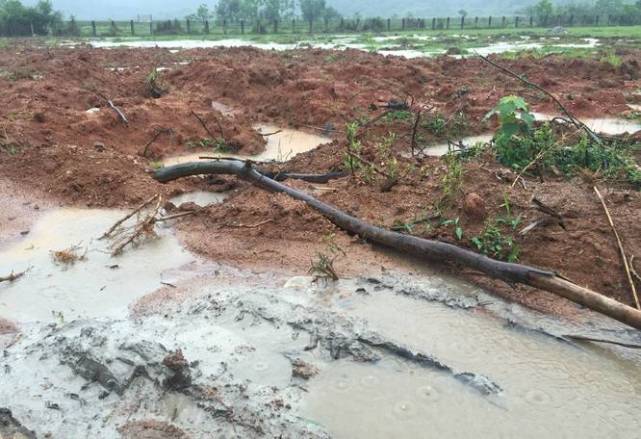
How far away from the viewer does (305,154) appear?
8.41 meters

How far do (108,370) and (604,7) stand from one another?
69.5 metres

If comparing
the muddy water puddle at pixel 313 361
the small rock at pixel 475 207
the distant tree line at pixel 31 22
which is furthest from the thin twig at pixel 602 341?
the distant tree line at pixel 31 22

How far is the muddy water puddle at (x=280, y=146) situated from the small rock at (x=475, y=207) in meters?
4.15

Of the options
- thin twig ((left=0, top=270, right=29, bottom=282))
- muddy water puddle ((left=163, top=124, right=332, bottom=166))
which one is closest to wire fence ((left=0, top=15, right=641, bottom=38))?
muddy water puddle ((left=163, top=124, right=332, bottom=166))

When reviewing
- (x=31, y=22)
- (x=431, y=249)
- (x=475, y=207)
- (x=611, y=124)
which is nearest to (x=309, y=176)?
(x=475, y=207)

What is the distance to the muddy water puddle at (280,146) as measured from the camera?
9.65m

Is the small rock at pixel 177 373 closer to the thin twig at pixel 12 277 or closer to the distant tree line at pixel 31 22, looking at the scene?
the thin twig at pixel 12 277

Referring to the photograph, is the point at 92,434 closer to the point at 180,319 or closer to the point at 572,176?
the point at 180,319

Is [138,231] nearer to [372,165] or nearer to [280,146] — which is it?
[372,165]

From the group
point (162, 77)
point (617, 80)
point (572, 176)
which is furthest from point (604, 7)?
point (572, 176)

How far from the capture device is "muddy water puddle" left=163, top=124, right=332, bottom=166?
9646mm

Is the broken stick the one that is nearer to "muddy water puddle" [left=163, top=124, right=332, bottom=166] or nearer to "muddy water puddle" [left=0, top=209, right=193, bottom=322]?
"muddy water puddle" [left=0, top=209, right=193, bottom=322]

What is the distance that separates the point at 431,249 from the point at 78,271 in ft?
11.3

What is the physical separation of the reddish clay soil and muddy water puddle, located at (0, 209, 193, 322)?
0.47 meters
